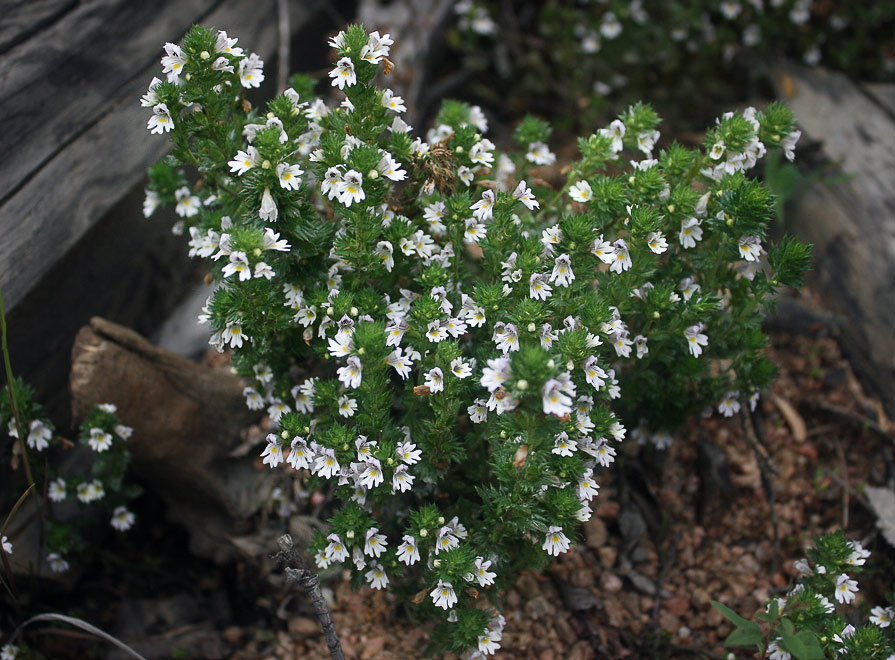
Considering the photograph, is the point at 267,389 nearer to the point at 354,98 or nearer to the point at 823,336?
the point at 354,98

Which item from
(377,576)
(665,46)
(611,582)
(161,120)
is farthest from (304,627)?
(665,46)

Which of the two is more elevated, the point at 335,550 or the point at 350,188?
the point at 350,188

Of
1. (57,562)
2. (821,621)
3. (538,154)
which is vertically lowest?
(57,562)

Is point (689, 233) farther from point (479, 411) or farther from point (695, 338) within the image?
point (479, 411)

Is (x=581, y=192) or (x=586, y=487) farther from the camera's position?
(x=581, y=192)

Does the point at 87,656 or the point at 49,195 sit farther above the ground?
the point at 49,195

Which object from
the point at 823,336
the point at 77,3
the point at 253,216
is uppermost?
the point at 823,336

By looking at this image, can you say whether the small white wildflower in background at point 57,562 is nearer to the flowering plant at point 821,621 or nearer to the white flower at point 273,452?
the white flower at point 273,452

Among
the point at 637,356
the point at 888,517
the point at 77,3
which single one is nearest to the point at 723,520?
the point at 888,517

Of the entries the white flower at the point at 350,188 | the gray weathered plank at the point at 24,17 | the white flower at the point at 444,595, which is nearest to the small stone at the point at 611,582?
the white flower at the point at 444,595
